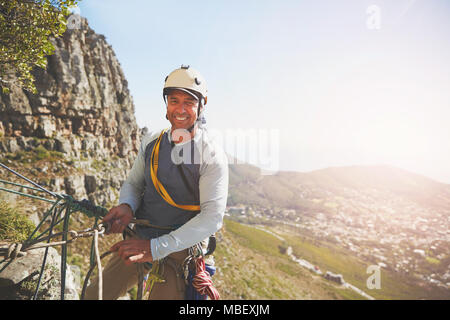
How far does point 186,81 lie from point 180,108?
1.42ft

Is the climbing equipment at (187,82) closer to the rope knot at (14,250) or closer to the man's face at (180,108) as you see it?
the man's face at (180,108)

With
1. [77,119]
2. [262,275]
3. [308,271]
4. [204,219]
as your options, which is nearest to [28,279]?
[204,219]

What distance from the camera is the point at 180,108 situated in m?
3.40

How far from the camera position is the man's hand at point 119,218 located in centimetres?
325

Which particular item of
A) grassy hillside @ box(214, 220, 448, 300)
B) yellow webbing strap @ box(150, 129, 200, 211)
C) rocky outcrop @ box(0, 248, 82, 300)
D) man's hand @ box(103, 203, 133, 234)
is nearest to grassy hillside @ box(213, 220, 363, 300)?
grassy hillside @ box(214, 220, 448, 300)

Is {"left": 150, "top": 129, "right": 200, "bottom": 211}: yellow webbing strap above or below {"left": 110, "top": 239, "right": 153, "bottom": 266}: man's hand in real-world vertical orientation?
above

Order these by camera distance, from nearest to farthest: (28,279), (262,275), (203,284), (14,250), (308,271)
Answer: (14,250)
(203,284)
(28,279)
(262,275)
(308,271)

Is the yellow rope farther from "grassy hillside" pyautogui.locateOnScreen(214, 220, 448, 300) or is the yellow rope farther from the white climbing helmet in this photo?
"grassy hillside" pyautogui.locateOnScreen(214, 220, 448, 300)

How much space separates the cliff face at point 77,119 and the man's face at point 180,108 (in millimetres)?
23920

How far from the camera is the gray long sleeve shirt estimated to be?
2928 millimetres

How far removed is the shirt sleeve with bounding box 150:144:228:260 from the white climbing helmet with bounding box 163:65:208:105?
1.17 metres

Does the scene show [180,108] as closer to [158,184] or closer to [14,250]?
[158,184]

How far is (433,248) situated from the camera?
594ft

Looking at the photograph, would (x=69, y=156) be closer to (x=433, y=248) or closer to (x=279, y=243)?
(x=279, y=243)
